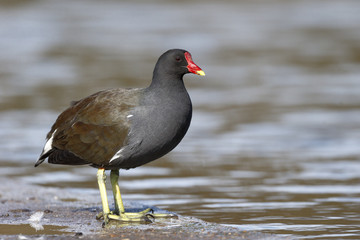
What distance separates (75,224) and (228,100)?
8.62 metres

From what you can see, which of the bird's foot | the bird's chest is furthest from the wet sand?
the bird's chest

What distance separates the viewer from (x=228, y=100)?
1520cm

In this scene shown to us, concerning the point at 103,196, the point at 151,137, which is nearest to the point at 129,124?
the point at 151,137

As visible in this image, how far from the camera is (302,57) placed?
20.7m

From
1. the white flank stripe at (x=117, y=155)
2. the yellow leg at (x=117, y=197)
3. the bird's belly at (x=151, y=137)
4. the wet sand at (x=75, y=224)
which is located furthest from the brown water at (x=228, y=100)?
the white flank stripe at (x=117, y=155)

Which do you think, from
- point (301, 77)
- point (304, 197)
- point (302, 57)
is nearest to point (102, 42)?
point (302, 57)

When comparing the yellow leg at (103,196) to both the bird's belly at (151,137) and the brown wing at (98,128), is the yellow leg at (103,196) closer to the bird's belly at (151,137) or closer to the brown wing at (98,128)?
the brown wing at (98,128)

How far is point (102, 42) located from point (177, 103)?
1787 cm

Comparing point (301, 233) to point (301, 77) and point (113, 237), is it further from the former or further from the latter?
point (301, 77)

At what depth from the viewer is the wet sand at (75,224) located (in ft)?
20.8

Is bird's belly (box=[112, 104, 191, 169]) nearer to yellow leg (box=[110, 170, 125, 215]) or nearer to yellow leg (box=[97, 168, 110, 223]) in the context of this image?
yellow leg (box=[97, 168, 110, 223])

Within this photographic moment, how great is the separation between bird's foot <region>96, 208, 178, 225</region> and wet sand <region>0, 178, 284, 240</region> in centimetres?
6

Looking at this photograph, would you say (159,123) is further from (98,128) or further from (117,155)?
(98,128)

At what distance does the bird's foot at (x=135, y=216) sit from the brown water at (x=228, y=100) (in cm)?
60
